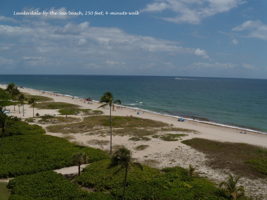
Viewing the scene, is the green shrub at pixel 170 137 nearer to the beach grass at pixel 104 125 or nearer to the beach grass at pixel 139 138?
the beach grass at pixel 139 138

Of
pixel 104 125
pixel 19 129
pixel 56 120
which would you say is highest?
pixel 19 129

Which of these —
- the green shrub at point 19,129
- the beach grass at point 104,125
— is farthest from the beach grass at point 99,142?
the green shrub at point 19,129

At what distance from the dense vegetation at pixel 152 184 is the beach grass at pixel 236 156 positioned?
7.03 meters

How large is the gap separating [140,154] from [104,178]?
11.0 meters

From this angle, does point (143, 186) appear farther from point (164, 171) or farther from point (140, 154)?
point (140, 154)

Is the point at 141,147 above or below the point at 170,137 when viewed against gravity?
below

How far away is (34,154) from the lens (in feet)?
108

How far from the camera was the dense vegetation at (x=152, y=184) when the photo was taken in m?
23.1

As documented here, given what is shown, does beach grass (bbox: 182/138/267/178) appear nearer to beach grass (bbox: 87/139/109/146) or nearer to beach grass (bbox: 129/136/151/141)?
beach grass (bbox: 129/136/151/141)

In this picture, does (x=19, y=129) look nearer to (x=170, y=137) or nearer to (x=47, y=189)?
(x=47, y=189)

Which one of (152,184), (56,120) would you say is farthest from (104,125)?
(152,184)

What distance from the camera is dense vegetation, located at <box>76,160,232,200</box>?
2314cm

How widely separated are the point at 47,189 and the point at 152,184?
1042cm

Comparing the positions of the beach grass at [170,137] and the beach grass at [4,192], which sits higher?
the beach grass at [170,137]
